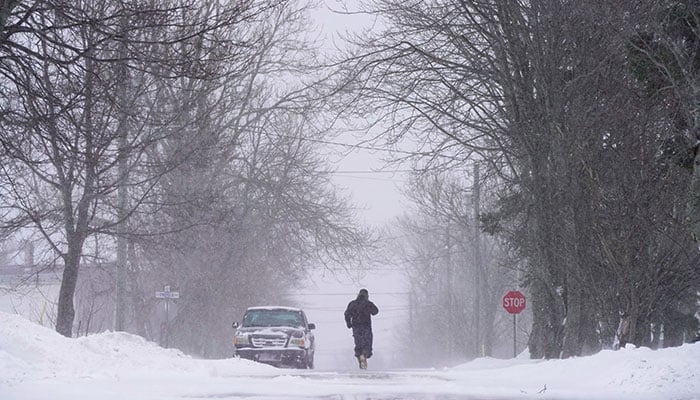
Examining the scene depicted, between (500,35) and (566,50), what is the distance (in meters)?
2.39

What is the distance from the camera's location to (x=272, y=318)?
2802 cm

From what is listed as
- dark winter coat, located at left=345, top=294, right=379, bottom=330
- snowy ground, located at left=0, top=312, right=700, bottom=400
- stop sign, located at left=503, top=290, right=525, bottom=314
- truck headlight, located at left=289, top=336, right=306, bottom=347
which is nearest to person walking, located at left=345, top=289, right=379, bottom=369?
dark winter coat, located at left=345, top=294, right=379, bottom=330

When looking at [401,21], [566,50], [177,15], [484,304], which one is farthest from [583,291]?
[484,304]

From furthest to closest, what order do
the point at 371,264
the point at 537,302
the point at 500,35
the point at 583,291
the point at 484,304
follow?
the point at 484,304
the point at 371,264
the point at 537,302
the point at 500,35
the point at 583,291

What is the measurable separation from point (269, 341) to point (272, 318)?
1.56 m

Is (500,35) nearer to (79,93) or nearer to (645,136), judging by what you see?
(645,136)

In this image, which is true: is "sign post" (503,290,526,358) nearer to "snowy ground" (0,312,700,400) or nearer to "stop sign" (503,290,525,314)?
"stop sign" (503,290,525,314)

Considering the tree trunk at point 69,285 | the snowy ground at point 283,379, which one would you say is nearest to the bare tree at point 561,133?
the snowy ground at point 283,379

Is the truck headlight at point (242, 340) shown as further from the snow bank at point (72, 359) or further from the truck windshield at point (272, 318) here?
the snow bank at point (72, 359)

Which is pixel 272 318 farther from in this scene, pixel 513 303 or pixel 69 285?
pixel 513 303

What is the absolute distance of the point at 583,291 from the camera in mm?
20391

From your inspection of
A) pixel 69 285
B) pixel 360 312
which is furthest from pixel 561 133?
pixel 69 285

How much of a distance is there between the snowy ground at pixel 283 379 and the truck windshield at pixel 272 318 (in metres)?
9.47

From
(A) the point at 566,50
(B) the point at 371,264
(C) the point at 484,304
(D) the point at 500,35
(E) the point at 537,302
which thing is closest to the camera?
(A) the point at 566,50
